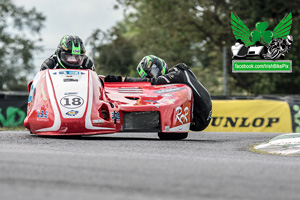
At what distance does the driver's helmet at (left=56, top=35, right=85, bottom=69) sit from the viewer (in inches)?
369

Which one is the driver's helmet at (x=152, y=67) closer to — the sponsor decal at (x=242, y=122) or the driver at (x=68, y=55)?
the driver at (x=68, y=55)

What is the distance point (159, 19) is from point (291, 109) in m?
15.2

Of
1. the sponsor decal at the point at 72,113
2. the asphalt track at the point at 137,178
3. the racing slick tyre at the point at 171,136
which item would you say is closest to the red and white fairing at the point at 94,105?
the sponsor decal at the point at 72,113

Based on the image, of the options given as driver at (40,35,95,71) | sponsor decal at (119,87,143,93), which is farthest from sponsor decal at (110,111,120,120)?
driver at (40,35,95,71)

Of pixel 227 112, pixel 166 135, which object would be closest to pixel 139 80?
pixel 166 135

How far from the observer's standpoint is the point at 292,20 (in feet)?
78.8

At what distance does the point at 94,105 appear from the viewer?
8.45 m

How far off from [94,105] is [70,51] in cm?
133

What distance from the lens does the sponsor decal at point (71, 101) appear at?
8250 mm

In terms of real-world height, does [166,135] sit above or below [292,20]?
below

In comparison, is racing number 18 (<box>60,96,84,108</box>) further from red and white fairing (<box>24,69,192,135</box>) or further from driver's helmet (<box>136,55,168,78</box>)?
driver's helmet (<box>136,55,168,78</box>)

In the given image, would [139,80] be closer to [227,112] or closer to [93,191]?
[227,112]

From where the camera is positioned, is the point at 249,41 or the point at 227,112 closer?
the point at 227,112

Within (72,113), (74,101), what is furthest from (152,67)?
(72,113)
